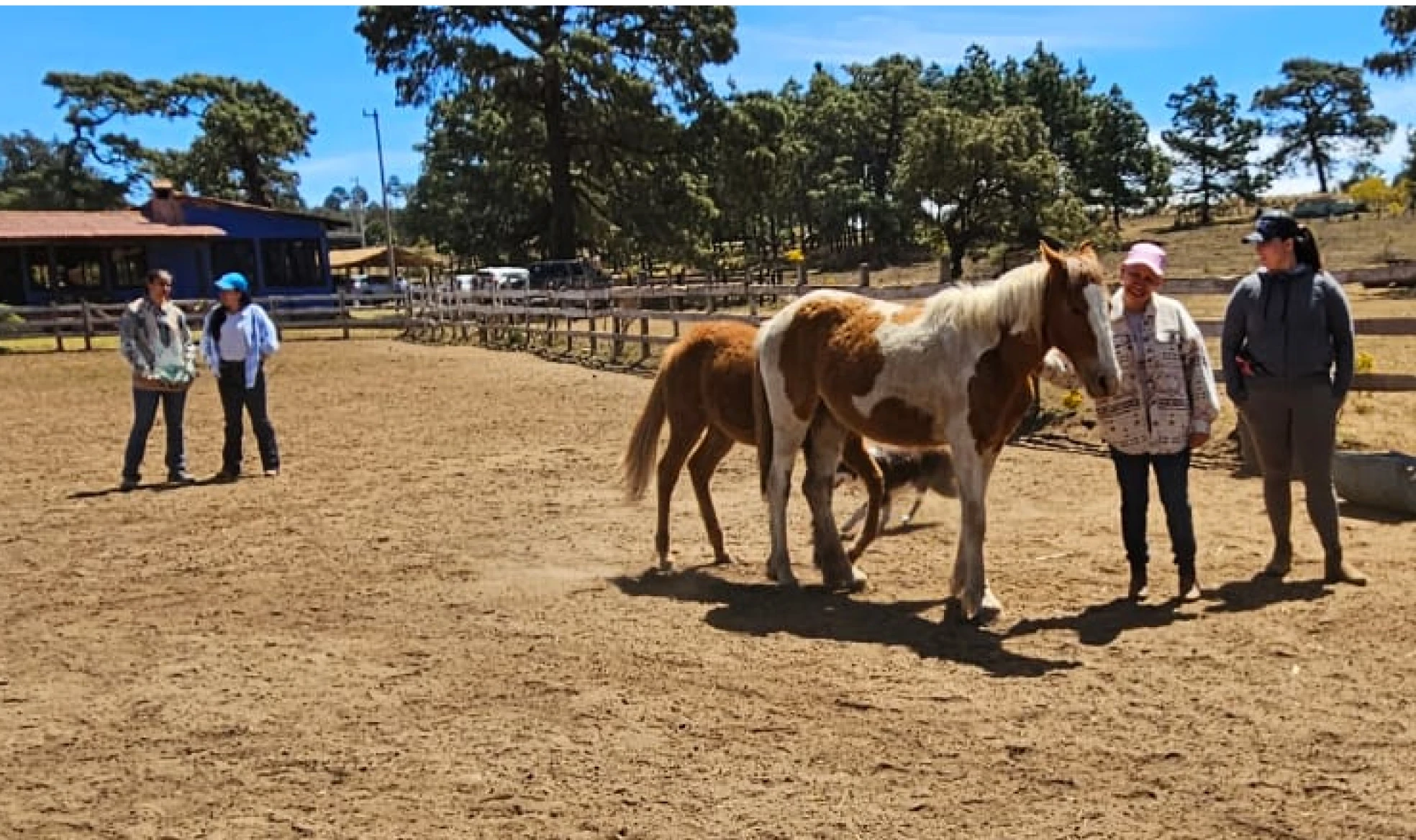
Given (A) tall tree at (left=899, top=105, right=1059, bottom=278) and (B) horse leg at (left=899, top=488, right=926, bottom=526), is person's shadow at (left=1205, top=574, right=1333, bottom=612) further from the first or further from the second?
(A) tall tree at (left=899, top=105, right=1059, bottom=278)

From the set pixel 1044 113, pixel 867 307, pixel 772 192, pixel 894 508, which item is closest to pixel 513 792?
pixel 867 307

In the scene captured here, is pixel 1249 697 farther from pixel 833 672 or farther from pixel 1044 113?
pixel 1044 113

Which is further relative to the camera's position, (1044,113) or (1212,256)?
(1044,113)

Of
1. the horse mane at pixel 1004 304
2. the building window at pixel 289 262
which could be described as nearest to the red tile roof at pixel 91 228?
Result: the building window at pixel 289 262

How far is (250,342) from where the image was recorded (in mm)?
9570

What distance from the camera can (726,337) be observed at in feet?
21.2

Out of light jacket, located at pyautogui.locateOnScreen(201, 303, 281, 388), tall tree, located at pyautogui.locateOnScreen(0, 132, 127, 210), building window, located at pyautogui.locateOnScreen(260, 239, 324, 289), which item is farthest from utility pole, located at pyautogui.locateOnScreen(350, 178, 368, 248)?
light jacket, located at pyautogui.locateOnScreen(201, 303, 281, 388)

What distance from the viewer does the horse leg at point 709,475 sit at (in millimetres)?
6473

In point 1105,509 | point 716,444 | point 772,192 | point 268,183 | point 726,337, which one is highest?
point 268,183

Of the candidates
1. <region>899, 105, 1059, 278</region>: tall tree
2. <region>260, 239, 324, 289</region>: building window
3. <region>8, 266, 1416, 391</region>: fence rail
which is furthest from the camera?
<region>260, 239, 324, 289</region>: building window

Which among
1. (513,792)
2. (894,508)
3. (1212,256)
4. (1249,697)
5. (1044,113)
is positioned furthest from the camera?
(1044,113)

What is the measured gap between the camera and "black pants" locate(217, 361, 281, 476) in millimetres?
9609

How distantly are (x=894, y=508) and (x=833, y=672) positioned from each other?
3.31 metres

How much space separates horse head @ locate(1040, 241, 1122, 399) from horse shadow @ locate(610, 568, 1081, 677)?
1244 millimetres
